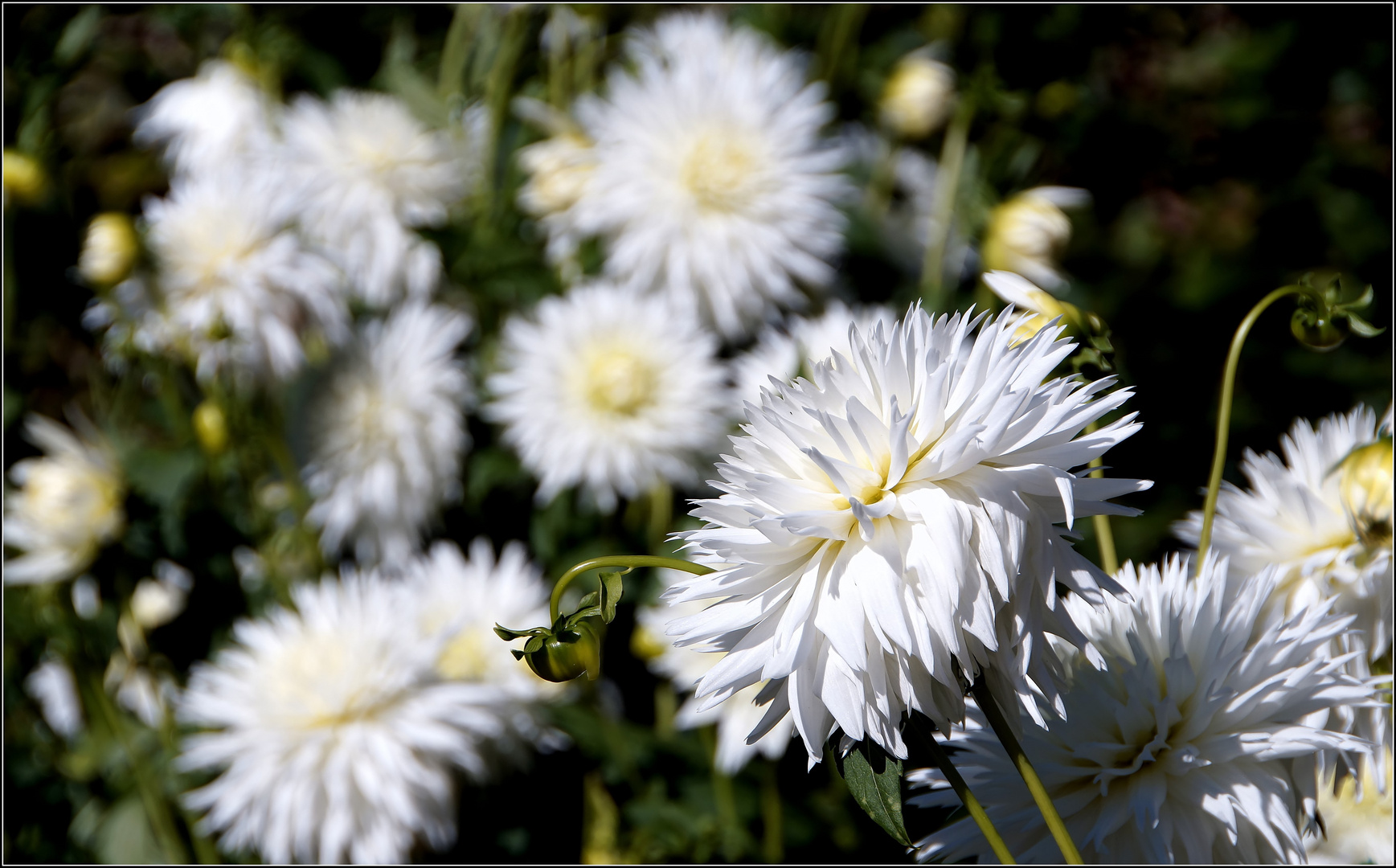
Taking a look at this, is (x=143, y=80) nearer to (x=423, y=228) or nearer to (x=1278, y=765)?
(x=423, y=228)

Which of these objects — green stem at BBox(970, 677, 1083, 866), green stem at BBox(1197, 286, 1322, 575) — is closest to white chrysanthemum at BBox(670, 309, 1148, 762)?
green stem at BBox(970, 677, 1083, 866)

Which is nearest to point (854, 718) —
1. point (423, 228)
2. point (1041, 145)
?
point (423, 228)

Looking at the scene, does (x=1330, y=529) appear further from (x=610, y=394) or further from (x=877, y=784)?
(x=610, y=394)

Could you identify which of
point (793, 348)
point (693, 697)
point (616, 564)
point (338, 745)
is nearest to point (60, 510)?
point (338, 745)

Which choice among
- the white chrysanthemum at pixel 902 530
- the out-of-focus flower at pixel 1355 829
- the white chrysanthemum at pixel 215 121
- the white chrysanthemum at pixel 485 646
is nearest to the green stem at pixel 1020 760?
the white chrysanthemum at pixel 902 530

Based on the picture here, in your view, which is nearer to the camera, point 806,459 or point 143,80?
point 806,459

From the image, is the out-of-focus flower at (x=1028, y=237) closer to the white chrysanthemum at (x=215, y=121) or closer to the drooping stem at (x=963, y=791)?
the drooping stem at (x=963, y=791)

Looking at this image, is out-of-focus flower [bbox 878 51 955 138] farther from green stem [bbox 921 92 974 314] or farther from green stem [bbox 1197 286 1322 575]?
green stem [bbox 1197 286 1322 575]
